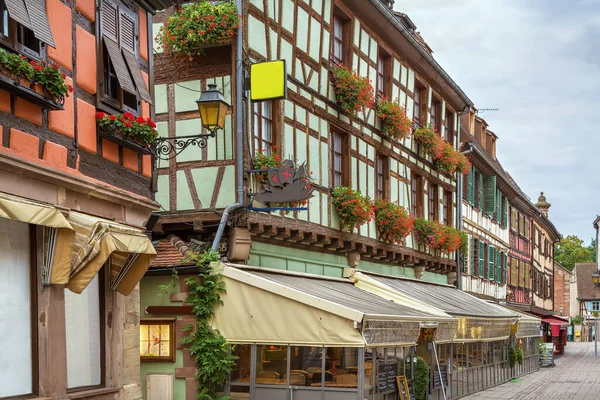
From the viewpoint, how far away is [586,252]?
345ft

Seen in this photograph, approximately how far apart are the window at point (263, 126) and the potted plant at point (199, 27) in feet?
4.21

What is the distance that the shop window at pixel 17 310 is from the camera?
8359mm

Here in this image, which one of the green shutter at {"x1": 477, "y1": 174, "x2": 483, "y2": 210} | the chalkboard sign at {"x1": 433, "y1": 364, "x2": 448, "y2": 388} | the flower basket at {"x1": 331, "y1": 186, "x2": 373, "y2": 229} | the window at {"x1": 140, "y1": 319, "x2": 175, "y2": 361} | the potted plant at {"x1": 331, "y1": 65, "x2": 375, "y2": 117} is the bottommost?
the chalkboard sign at {"x1": 433, "y1": 364, "x2": 448, "y2": 388}

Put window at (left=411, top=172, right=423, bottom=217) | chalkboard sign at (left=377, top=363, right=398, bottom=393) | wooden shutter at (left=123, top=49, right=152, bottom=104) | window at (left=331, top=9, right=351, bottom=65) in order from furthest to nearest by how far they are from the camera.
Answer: window at (left=411, top=172, right=423, bottom=217)
window at (left=331, top=9, right=351, bottom=65)
chalkboard sign at (left=377, top=363, right=398, bottom=393)
wooden shutter at (left=123, top=49, right=152, bottom=104)

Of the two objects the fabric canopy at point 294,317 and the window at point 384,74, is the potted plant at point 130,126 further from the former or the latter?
the window at point 384,74

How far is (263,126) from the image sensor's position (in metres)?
15.3

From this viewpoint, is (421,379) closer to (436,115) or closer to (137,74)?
(137,74)

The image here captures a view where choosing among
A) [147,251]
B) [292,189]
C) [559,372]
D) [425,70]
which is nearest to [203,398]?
[292,189]

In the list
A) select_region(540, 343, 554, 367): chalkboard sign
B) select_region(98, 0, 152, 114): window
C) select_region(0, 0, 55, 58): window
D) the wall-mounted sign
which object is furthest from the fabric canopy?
select_region(540, 343, 554, 367): chalkboard sign

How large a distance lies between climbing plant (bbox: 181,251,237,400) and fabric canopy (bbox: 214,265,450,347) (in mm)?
132

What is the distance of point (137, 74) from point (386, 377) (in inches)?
282

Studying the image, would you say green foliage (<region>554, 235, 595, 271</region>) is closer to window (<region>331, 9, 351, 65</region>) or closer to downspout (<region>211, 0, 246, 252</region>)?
window (<region>331, 9, 351, 65</region>)

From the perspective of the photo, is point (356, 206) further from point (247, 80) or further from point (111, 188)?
point (111, 188)

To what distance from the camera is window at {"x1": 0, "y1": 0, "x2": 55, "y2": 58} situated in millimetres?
7945
